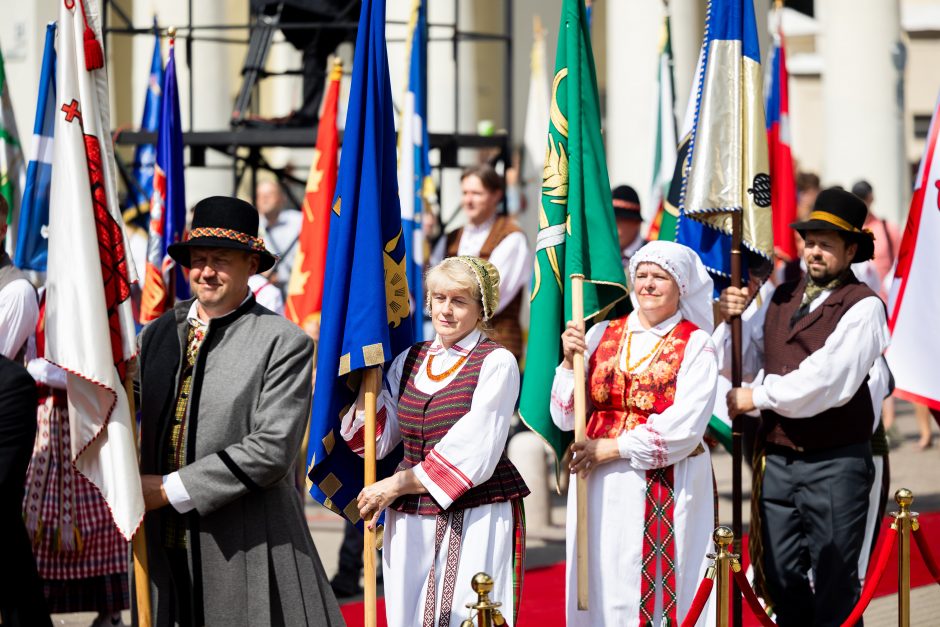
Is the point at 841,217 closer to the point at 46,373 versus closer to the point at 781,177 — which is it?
the point at 781,177

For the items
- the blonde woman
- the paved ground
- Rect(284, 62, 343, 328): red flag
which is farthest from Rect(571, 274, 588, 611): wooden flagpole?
Rect(284, 62, 343, 328): red flag

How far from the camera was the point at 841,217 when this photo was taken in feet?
20.3

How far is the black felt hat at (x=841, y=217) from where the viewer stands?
6.15m

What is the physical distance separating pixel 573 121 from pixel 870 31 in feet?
40.5

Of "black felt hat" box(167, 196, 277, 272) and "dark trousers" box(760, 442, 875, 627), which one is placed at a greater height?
"black felt hat" box(167, 196, 277, 272)

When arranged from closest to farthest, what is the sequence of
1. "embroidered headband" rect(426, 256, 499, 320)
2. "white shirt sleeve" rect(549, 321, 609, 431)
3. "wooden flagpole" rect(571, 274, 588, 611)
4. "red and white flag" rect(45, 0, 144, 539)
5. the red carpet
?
"red and white flag" rect(45, 0, 144, 539) → "embroidered headband" rect(426, 256, 499, 320) → "wooden flagpole" rect(571, 274, 588, 611) → "white shirt sleeve" rect(549, 321, 609, 431) → the red carpet

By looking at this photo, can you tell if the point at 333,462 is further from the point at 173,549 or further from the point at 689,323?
the point at 689,323

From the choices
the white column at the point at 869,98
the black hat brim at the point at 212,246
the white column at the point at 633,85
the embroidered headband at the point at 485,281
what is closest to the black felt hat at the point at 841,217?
the embroidered headband at the point at 485,281

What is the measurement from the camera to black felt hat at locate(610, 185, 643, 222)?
8.78 meters

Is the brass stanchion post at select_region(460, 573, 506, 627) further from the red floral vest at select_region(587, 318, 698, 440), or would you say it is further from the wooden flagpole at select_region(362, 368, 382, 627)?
the red floral vest at select_region(587, 318, 698, 440)

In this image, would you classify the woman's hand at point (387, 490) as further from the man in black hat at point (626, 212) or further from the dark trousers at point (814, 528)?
the man in black hat at point (626, 212)

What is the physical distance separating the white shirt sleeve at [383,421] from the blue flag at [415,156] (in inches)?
115

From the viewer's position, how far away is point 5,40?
12562 mm

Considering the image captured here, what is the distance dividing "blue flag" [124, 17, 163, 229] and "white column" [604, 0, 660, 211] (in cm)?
→ 492
